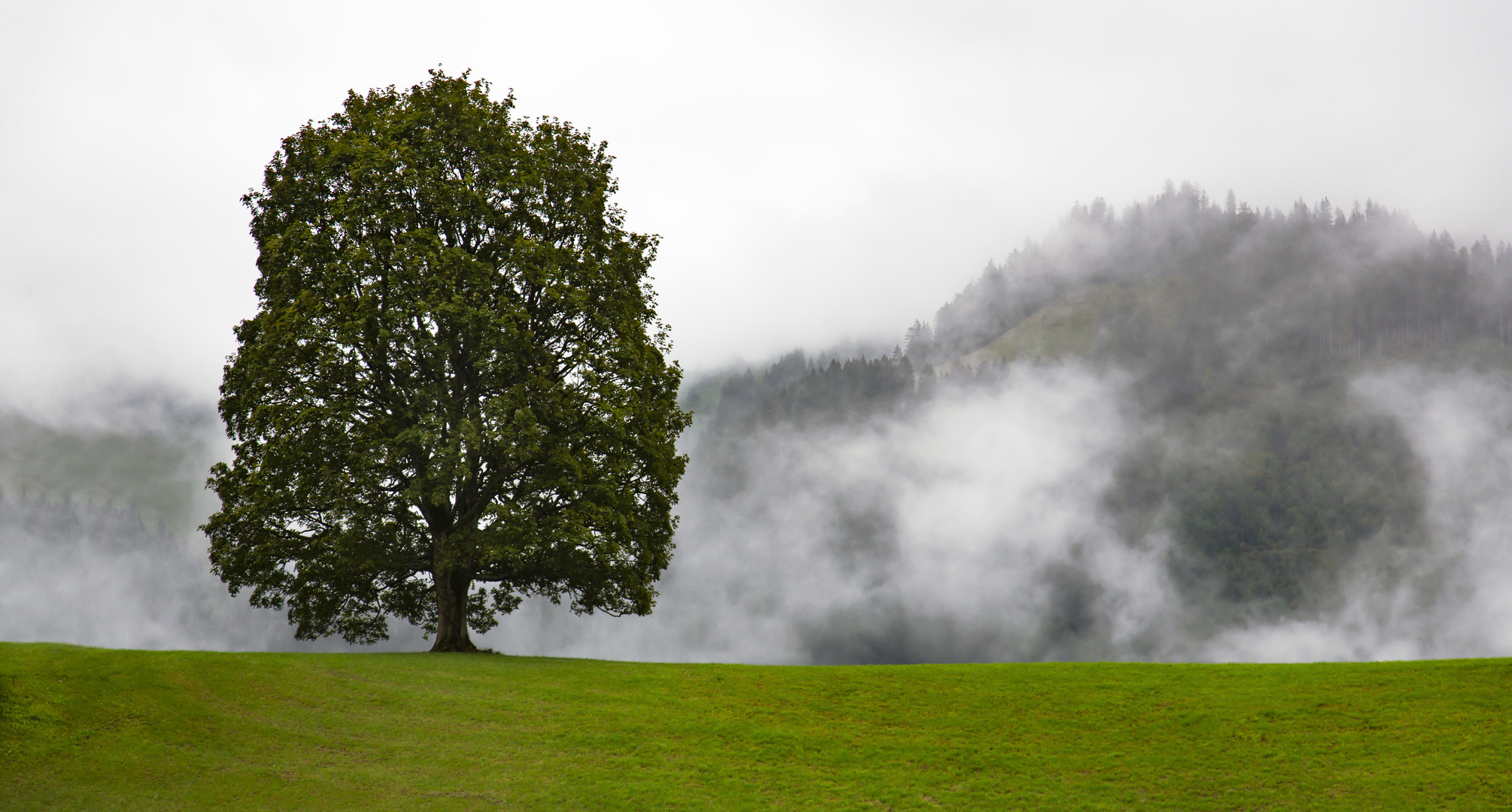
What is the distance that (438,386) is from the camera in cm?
3203

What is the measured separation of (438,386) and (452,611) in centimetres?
740

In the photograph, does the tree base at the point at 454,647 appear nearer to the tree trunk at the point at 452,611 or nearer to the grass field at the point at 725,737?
the tree trunk at the point at 452,611

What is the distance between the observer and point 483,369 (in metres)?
31.6

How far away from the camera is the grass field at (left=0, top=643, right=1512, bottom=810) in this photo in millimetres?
19766

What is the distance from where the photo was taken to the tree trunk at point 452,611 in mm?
32447

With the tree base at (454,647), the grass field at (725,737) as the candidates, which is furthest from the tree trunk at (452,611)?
the grass field at (725,737)

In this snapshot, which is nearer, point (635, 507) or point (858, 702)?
point (858, 702)

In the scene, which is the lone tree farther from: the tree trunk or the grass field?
the grass field

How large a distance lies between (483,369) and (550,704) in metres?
11.3

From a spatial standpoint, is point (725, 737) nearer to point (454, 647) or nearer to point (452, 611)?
point (454, 647)

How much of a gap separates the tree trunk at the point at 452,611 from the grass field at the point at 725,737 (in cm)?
406

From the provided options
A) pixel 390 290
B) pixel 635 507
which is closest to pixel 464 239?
pixel 390 290

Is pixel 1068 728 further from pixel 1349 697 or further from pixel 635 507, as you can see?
pixel 635 507

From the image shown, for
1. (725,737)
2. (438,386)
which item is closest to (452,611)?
(438,386)
